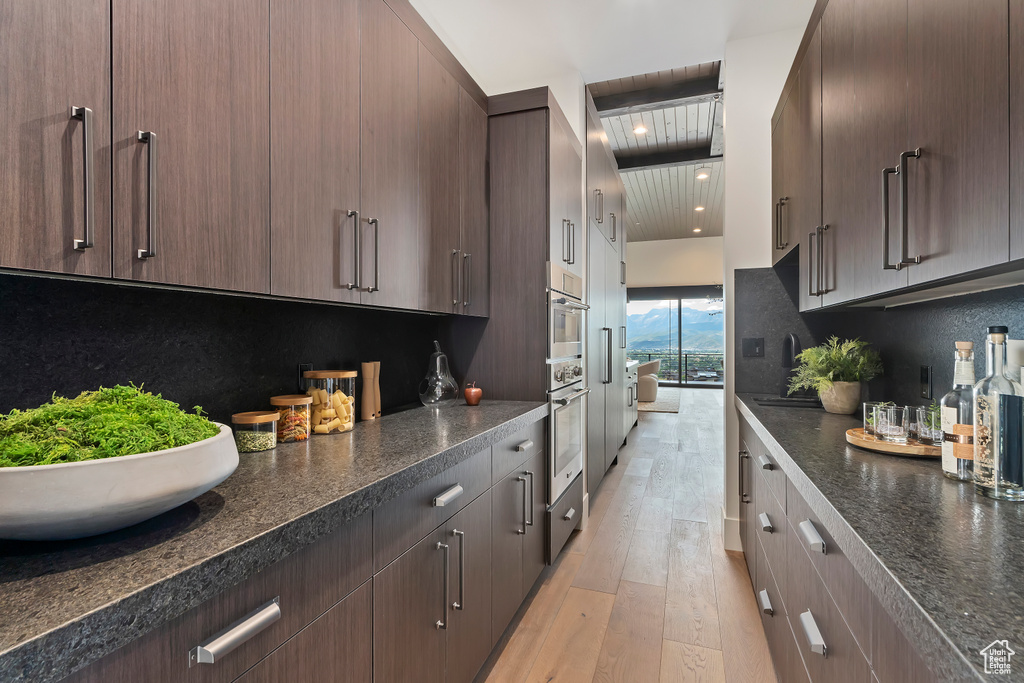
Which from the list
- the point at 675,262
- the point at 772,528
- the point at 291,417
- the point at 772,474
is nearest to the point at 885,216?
the point at 772,474

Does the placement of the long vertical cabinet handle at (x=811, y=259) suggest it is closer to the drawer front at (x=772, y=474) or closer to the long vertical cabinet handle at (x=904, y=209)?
the drawer front at (x=772, y=474)

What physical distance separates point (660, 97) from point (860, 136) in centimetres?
287

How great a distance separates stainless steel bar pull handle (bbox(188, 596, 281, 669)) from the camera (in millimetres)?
675

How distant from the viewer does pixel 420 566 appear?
1246 millimetres

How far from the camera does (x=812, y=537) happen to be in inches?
44.1

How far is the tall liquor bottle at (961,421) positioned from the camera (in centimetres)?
104

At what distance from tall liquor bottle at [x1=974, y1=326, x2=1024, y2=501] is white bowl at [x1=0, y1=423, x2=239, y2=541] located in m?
1.42

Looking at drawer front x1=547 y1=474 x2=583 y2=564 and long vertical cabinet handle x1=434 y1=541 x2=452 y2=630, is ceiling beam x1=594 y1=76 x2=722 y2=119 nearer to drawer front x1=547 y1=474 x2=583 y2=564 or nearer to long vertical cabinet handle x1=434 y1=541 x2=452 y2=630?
drawer front x1=547 y1=474 x2=583 y2=564

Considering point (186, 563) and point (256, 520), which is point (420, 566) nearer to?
point (256, 520)

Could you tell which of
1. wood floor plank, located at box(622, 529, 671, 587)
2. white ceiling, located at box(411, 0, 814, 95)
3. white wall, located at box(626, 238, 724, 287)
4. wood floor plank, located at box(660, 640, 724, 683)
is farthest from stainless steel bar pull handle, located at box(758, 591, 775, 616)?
white wall, located at box(626, 238, 724, 287)

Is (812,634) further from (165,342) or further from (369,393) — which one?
(165,342)

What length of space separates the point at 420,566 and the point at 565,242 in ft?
6.11

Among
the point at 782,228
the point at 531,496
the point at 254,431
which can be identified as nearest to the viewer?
the point at 254,431

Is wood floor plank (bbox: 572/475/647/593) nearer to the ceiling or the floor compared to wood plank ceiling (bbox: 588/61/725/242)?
nearer to the floor
